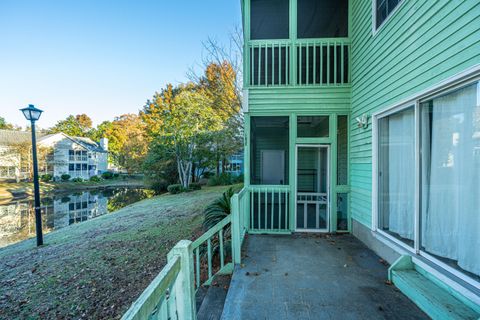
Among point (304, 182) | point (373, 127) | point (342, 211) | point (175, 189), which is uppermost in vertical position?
point (373, 127)

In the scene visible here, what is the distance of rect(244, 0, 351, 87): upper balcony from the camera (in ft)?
16.0

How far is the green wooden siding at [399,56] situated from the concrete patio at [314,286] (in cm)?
106

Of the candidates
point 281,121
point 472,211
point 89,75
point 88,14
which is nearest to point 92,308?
point 281,121

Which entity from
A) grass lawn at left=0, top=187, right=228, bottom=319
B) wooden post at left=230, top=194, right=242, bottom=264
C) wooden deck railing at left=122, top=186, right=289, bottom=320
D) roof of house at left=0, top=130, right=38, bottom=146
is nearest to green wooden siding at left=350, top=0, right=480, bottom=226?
wooden deck railing at left=122, top=186, right=289, bottom=320

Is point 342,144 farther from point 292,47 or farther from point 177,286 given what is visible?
point 177,286

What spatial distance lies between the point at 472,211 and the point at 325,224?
3.00 m

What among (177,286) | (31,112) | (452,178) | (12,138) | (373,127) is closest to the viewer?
(177,286)

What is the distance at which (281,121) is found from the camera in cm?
509

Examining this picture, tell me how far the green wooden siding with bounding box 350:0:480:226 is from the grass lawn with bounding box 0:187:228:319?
451 cm

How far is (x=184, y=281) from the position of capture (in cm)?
166

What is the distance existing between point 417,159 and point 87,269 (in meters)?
6.30

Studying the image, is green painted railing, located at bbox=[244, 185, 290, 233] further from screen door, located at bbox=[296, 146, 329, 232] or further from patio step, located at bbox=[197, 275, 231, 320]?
patio step, located at bbox=[197, 275, 231, 320]

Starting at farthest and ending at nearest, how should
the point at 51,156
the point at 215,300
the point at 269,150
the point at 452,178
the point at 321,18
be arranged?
the point at 51,156, the point at 321,18, the point at 269,150, the point at 215,300, the point at 452,178

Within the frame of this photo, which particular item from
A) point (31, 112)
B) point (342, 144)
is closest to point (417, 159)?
point (342, 144)
